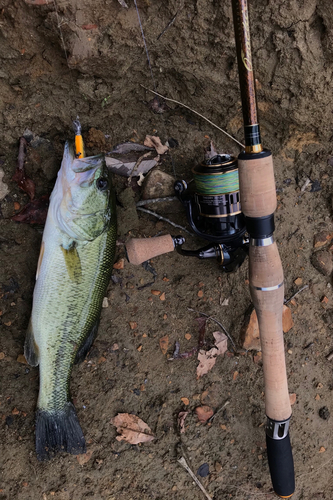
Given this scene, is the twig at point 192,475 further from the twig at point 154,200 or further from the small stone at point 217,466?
the twig at point 154,200

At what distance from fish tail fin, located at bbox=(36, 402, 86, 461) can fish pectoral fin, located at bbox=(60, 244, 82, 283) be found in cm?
83

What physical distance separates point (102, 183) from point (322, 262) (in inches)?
65.4

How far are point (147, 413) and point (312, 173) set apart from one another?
203 centimetres

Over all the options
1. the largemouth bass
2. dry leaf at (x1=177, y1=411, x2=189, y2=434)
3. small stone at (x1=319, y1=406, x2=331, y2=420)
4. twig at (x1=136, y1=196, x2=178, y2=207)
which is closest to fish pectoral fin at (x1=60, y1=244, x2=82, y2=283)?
the largemouth bass

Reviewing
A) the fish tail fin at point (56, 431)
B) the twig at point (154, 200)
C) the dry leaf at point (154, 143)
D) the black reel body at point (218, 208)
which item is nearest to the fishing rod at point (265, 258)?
the black reel body at point (218, 208)

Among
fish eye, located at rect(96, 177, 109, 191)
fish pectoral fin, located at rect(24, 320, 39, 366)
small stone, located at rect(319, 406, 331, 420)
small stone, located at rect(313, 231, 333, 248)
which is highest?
fish eye, located at rect(96, 177, 109, 191)

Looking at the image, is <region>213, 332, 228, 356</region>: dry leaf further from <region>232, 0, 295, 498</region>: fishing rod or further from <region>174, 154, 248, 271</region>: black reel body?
<region>174, 154, 248, 271</region>: black reel body

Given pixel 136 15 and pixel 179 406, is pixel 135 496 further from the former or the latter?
pixel 136 15

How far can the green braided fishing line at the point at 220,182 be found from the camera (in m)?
2.10

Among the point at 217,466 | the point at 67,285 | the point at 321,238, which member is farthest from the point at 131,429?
the point at 321,238

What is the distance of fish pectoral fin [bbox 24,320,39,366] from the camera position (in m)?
2.23

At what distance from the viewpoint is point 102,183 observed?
6.89 ft

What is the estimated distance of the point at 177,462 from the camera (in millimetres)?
2502

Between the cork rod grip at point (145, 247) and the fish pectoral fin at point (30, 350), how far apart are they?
76 cm
